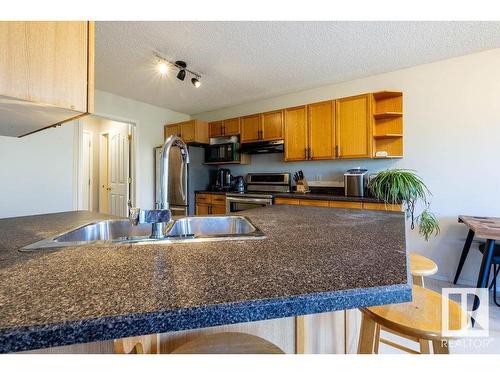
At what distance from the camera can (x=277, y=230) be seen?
108cm

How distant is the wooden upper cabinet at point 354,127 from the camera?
2.99m

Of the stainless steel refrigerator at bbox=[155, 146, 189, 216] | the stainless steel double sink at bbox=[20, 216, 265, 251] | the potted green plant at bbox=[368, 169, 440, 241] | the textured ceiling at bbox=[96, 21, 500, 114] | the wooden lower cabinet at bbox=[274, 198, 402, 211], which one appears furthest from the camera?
the stainless steel refrigerator at bbox=[155, 146, 189, 216]

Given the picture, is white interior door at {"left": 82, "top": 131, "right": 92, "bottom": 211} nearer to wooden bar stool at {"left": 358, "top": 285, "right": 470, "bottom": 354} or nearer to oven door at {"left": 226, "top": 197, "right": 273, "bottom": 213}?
oven door at {"left": 226, "top": 197, "right": 273, "bottom": 213}

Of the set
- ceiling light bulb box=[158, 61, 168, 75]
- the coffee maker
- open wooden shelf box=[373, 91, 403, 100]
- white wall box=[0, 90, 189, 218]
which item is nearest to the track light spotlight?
ceiling light bulb box=[158, 61, 168, 75]

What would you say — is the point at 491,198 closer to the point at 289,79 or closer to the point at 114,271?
the point at 289,79

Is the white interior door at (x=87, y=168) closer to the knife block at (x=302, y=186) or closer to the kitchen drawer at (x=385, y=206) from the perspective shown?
the knife block at (x=302, y=186)

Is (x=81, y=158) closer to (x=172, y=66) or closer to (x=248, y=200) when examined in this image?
(x=172, y=66)

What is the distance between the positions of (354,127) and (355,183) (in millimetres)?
699

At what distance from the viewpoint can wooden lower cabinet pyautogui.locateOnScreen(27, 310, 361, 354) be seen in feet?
2.39

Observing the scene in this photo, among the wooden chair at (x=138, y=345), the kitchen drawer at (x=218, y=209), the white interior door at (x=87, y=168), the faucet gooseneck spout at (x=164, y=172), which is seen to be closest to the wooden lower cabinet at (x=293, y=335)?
the wooden chair at (x=138, y=345)

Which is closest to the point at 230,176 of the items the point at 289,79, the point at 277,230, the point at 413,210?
the point at 289,79

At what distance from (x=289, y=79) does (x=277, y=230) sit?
110 inches

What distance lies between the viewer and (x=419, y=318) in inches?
35.6

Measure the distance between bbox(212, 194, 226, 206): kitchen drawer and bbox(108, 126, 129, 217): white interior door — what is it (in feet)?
5.28
